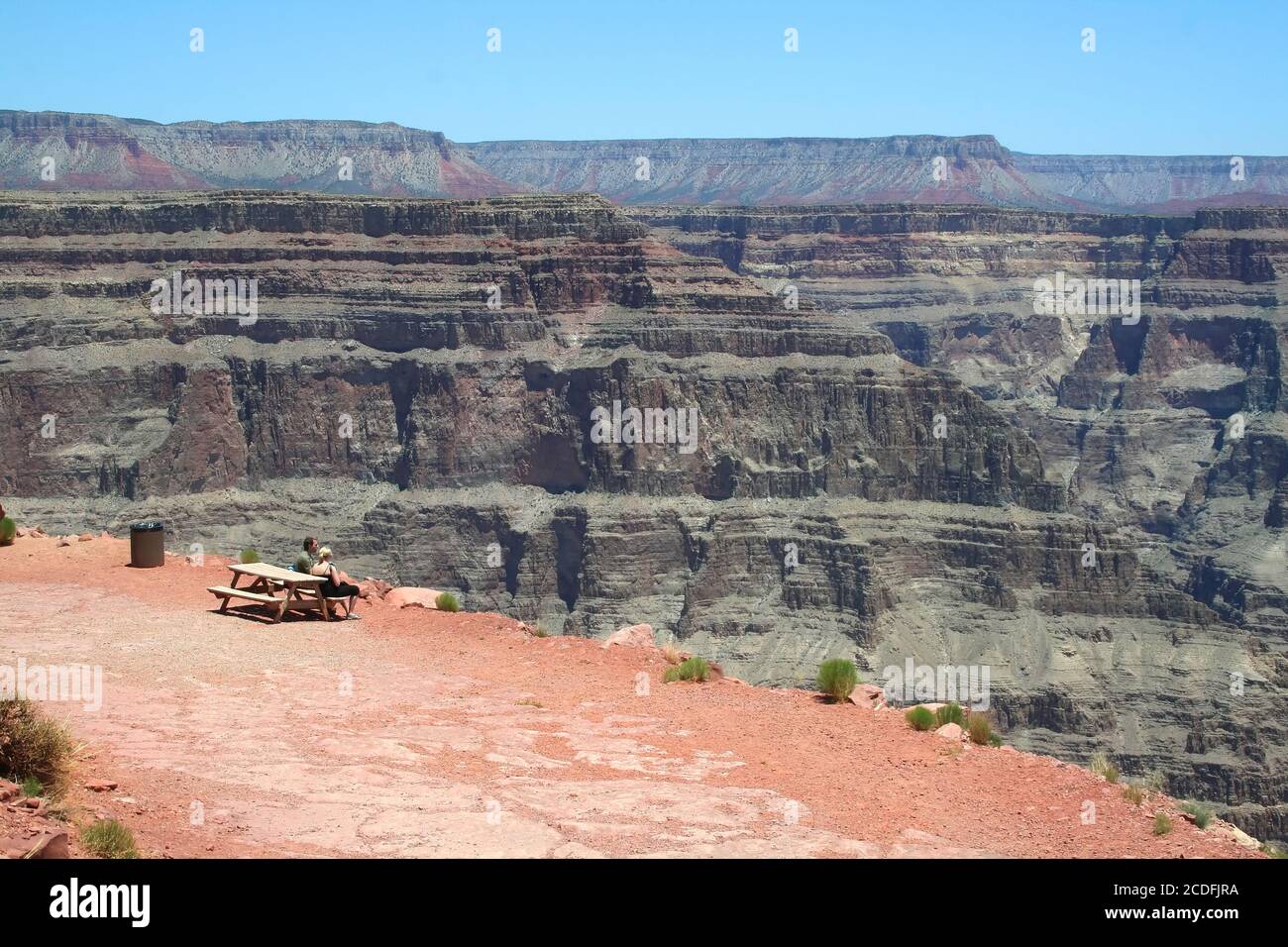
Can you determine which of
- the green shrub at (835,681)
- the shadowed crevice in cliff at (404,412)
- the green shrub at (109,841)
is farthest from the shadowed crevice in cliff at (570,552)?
the green shrub at (109,841)

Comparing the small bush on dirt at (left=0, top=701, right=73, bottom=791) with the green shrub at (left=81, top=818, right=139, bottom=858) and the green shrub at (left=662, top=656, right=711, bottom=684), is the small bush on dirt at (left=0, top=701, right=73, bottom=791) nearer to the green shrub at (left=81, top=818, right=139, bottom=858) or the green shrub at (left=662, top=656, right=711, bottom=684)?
the green shrub at (left=81, top=818, right=139, bottom=858)

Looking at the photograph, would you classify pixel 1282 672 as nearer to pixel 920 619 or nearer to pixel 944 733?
pixel 920 619

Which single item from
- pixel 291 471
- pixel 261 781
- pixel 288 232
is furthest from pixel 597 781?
pixel 288 232

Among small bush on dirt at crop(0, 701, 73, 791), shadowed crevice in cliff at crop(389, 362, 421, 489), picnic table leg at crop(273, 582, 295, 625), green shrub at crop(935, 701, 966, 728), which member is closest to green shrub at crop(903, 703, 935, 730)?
green shrub at crop(935, 701, 966, 728)

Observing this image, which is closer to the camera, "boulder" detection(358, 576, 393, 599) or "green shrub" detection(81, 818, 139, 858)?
"green shrub" detection(81, 818, 139, 858)

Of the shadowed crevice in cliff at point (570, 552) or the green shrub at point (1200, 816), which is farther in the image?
the shadowed crevice in cliff at point (570, 552)

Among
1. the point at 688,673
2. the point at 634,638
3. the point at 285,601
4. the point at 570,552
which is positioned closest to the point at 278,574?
the point at 285,601

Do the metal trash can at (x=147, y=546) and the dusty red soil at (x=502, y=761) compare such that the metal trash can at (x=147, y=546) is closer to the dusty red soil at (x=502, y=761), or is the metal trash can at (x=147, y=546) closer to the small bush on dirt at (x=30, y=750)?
the dusty red soil at (x=502, y=761)
